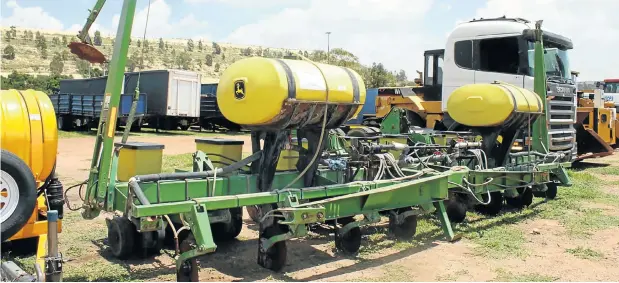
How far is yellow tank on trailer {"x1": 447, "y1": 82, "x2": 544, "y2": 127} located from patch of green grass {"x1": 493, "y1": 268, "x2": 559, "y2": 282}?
9.37ft

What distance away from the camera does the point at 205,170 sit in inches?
210

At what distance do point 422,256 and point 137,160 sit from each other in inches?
111

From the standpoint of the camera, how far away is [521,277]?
4762 millimetres

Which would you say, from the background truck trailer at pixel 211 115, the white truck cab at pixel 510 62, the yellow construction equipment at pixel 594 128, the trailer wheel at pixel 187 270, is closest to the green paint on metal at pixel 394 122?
the white truck cab at pixel 510 62

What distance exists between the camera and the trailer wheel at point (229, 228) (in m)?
5.73

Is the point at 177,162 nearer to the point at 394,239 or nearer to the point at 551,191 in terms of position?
the point at 394,239

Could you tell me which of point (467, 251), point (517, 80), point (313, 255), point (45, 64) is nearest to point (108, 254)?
point (313, 255)

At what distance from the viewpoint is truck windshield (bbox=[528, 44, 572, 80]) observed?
974 centimetres

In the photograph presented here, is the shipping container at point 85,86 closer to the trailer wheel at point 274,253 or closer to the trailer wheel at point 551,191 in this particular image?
the trailer wheel at point 551,191

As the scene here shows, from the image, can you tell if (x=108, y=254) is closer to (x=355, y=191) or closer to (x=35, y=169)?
(x=35, y=169)

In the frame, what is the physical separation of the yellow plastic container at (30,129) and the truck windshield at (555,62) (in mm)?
7803

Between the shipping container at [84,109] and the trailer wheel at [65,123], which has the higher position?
the shipping container at [84,109]

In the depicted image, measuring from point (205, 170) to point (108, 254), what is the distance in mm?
1162

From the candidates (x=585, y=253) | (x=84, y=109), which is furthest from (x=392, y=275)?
(x=84, y=109)
